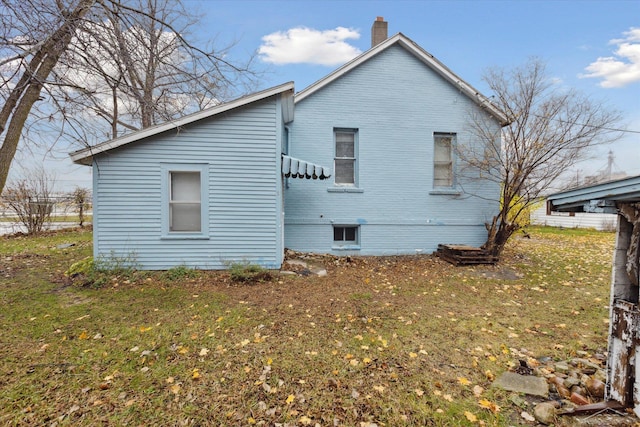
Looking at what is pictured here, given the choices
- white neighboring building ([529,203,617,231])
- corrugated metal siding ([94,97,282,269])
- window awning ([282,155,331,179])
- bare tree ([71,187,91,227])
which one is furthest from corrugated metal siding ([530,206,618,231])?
bare tree ([71,187,91,227])

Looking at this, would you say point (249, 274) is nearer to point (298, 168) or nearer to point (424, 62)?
point (298, 168)

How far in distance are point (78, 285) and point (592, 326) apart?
29.5 ft

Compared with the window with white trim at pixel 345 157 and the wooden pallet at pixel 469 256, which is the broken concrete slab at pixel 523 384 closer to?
the wooden pallet at pixel 469 256

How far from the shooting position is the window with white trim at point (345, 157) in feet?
31.2

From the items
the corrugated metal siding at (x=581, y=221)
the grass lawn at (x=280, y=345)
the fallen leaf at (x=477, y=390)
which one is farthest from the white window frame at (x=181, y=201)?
the corrugated metal siding at (x=581, y=221)

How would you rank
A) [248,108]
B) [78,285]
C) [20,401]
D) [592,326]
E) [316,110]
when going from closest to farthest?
[20,401]
[592,326]
[78,285]
[248,108]
[316,110]

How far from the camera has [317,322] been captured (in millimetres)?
4523

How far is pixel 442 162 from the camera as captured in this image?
9.77m

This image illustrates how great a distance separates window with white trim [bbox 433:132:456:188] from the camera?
32.0 feet

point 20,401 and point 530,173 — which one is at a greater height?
point 530,173

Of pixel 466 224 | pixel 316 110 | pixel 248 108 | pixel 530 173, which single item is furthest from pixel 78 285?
pixel 530 173

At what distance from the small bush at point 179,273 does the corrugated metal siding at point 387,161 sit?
320cm

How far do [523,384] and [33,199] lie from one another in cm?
1793

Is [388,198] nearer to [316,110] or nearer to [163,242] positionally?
[316,110]
